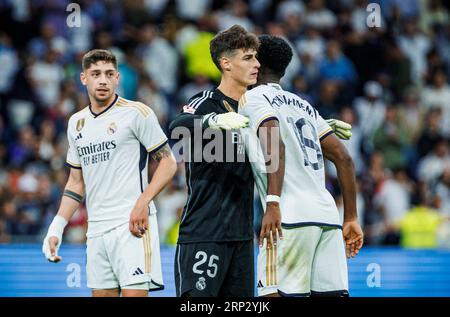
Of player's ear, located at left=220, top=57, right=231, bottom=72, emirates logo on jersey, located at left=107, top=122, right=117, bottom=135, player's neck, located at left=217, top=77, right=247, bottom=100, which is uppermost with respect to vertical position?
player's ear, located at left=220, top=57, right=231, bottom=72

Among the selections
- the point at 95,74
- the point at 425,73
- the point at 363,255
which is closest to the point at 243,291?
the point at 95,74

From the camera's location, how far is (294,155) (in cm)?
738

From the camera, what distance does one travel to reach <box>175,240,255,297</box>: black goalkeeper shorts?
7.56 metres

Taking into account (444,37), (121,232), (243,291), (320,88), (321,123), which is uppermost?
(444,37)

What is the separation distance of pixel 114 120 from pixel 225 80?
0.96m

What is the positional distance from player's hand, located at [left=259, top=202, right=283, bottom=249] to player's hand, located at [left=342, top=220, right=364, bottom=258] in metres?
0.78

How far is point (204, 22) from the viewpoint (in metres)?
17.0

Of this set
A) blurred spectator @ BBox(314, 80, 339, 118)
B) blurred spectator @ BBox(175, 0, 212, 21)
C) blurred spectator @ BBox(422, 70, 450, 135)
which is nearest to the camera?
blurred spectator @ BBox(314, 80, 339, 118)

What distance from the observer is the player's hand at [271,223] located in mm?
7066

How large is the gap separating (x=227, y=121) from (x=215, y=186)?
0.72 metres

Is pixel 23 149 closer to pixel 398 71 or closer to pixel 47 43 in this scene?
pixel 47 43

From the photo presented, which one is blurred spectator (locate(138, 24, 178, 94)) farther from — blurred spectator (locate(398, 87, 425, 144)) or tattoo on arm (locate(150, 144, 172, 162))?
tattoo on arm (locate(150, 144, 172, 162))

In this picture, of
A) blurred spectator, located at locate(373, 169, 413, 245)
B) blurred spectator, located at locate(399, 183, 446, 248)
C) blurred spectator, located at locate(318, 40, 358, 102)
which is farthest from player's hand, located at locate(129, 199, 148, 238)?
blurred spectator, located at locate(318, 40, 358, 102)

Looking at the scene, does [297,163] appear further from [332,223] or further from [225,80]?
[225,80]
